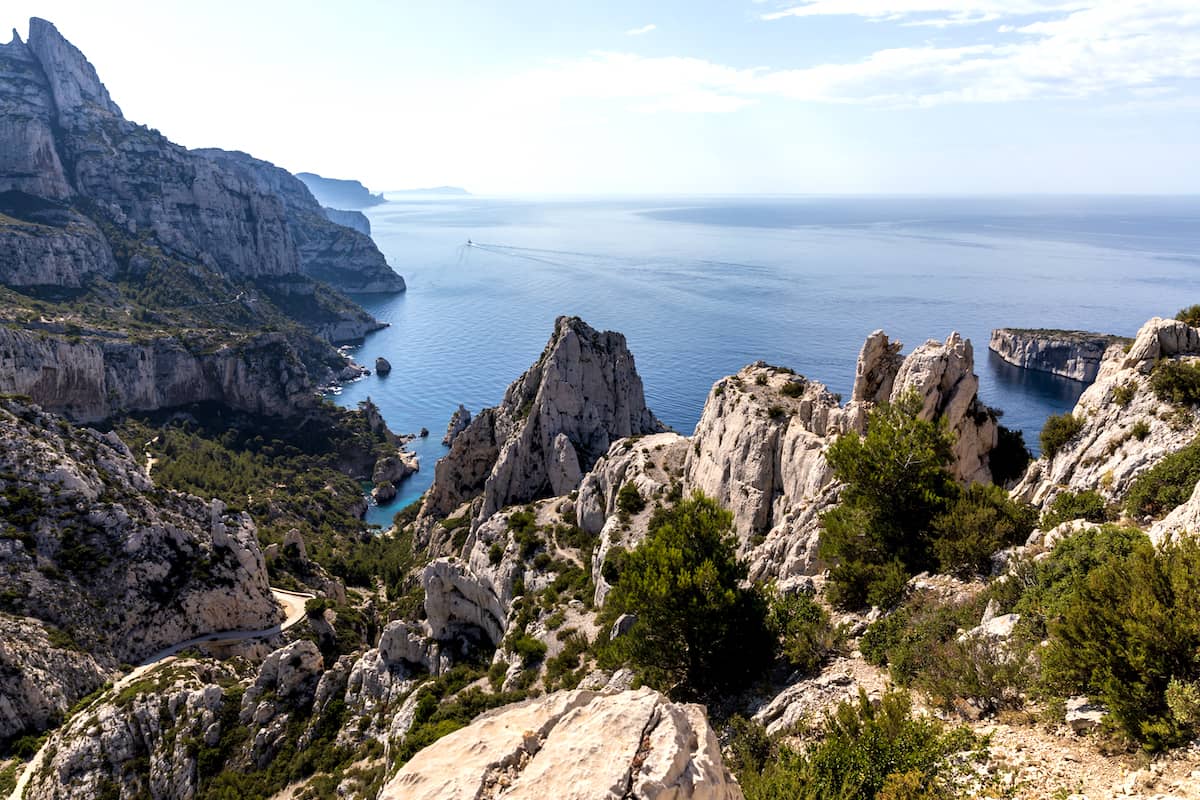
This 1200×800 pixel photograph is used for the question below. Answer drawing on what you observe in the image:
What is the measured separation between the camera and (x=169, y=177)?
188750 millimetres

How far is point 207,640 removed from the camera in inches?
2272

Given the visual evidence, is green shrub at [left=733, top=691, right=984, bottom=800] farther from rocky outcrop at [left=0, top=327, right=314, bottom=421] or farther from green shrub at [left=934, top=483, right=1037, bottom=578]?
rocky outcrop at [left=0, top=327, right=314, bottom=421]

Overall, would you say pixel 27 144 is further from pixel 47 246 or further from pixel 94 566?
pixel 94 566

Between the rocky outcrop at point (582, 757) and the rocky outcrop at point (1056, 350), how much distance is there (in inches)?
6230

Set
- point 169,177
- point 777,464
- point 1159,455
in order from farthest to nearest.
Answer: point 169,177 → point 777,464 → point 1159,455

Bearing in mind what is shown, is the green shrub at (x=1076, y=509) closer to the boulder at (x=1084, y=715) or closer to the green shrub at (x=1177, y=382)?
the green shrub at (x=1177, y=382)

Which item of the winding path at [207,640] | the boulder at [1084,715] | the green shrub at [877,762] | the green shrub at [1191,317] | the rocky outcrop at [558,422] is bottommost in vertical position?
the winding path at [207,640]

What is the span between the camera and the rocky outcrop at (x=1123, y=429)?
77.4 ft

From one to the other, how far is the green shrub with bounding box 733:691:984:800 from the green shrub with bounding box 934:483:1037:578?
931 cm

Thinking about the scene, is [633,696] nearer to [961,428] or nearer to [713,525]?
[713,525]

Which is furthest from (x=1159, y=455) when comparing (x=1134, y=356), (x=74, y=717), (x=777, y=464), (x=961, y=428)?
(x=74, y=717)

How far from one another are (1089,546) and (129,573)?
223 ft

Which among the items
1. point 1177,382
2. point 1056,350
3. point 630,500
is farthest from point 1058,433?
point 1056,350

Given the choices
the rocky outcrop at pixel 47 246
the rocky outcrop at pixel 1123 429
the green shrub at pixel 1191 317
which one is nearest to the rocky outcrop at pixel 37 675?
the rocky outcrop at pixel 1123 429
